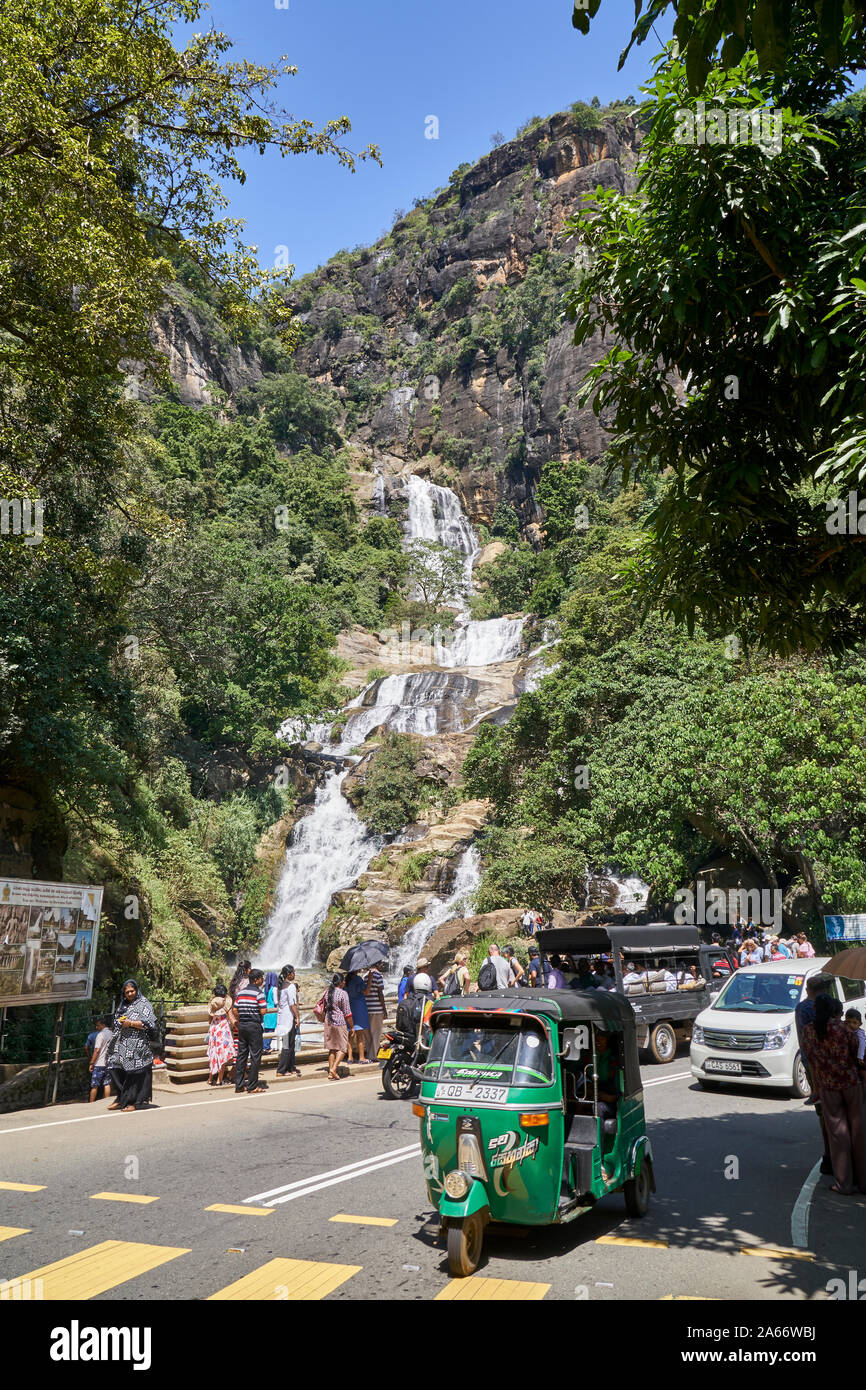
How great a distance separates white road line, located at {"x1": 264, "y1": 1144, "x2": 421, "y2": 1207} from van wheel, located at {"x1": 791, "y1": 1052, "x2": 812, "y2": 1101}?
234 inches

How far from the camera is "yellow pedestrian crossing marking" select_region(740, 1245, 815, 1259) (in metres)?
6.06

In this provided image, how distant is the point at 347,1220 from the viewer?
691cm

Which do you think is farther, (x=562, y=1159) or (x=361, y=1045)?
(x=361, y=1045)

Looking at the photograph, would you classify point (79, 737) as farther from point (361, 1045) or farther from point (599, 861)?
point (599, 861)

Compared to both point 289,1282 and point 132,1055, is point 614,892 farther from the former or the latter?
point 289,1282

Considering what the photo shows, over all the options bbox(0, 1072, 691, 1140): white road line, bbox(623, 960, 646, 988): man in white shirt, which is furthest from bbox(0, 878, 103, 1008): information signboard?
bbox(623, 960, 646, 988): man in white shirt

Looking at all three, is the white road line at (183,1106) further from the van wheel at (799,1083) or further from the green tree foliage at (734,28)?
the green tree foliage at (734,28)

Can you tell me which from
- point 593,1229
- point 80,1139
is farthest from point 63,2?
point 593,1229

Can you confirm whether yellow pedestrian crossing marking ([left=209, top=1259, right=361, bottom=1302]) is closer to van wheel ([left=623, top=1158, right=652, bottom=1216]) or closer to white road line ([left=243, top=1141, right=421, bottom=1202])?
white road line ([left=243, top=1141, right=421, bottom=1202])

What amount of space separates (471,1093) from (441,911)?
26.9m

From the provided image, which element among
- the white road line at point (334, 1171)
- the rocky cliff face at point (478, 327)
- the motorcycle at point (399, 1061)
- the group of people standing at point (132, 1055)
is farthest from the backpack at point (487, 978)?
the rocky cliff face at point (478, 327)

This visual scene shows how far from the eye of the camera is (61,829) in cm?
1631

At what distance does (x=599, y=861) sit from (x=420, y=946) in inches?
302

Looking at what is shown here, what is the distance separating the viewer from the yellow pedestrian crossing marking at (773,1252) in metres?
6.06
